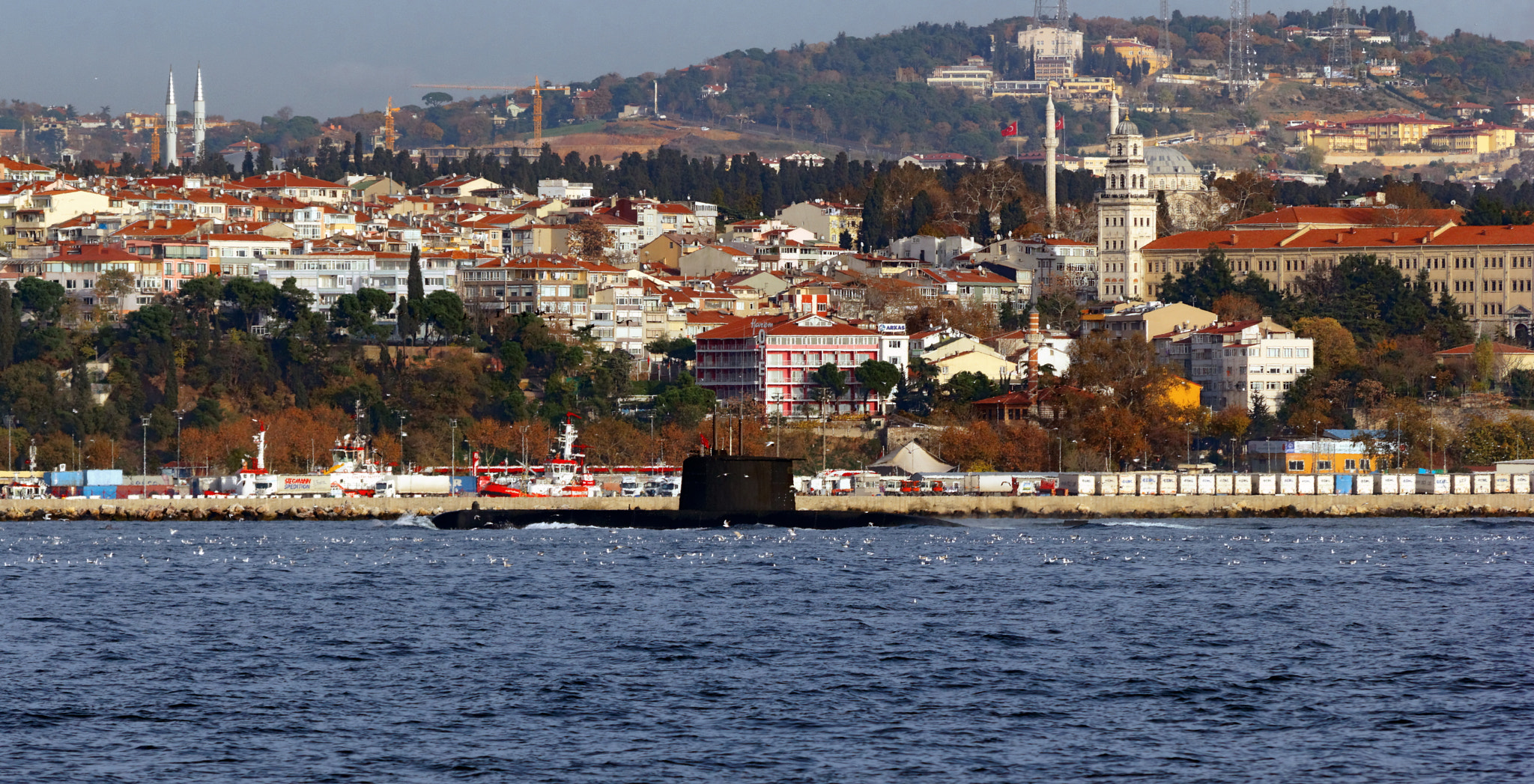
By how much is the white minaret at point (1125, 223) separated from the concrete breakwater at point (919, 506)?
48.5 metres

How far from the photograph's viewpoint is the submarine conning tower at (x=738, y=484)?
62.3m

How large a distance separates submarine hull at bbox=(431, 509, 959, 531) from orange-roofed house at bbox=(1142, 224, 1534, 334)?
56.3 metres

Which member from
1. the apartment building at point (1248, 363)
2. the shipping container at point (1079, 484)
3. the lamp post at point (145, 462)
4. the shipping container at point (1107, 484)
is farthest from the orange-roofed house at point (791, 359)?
the lamp post at point (145, 462)

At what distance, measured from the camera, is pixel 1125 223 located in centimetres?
12850

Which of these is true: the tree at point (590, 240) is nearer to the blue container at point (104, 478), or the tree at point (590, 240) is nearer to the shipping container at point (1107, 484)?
the blue container at point (104, 478)

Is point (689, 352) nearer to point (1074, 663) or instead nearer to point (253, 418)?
point (253, 418)

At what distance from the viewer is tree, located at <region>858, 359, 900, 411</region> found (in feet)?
313

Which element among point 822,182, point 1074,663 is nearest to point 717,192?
point 822,182

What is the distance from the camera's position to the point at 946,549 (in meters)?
59.3

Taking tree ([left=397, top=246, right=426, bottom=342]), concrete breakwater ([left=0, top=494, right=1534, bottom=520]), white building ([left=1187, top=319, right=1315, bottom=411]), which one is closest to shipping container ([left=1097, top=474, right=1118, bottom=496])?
concrete breakwater ([left=0, top=494, right=1534, bottom=520])

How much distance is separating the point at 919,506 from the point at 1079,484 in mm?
7325

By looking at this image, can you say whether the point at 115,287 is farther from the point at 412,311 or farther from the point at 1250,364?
the point at 1250,364

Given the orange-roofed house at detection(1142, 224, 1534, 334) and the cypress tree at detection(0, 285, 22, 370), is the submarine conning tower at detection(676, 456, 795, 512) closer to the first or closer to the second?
the cypress tree at detection(0, 285, 22, 370)

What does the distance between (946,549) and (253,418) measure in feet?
129
